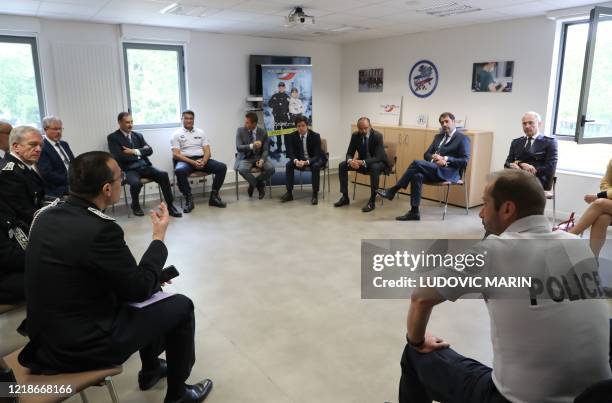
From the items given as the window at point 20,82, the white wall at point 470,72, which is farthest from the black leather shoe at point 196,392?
the white wall at point 470,72

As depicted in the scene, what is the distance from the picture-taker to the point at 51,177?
4613mm

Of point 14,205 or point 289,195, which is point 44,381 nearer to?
point 14,205

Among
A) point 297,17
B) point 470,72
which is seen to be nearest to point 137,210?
point 297,17

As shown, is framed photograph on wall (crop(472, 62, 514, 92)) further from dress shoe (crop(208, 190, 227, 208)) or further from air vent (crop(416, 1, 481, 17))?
dress shoe (crop(208, 190, 227, 208))

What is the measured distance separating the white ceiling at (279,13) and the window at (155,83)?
51cm

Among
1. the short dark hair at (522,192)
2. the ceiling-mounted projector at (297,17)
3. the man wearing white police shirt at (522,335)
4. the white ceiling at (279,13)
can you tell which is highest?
the white ceiling at (279,13)

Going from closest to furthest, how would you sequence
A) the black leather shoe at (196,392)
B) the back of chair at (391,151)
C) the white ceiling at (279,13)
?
the black leather shoe at (196,392) → the white ceiling at (279,13) → the back of chair at (391,151)

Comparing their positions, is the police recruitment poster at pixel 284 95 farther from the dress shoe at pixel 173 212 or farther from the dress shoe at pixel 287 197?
the dress shoe at pixel 173 212

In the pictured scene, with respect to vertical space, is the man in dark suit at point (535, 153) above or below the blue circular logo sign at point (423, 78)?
below

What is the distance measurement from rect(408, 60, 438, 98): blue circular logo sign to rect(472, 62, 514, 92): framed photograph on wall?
0.69m

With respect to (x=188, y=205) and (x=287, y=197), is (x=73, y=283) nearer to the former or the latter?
(x=188, y=205)

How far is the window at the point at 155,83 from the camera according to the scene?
6.40 metres

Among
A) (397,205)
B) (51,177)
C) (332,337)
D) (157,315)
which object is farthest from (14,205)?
(397,205)

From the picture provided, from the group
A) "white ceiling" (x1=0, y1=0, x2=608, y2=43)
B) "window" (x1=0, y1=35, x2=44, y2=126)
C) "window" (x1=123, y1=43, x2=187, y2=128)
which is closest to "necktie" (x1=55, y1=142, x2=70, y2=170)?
"window" (x1=0, y1=35, x2=44, y2=126)
